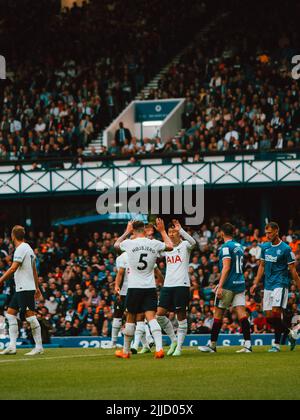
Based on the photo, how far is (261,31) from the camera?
44719 millimetres

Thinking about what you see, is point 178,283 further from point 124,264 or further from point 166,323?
point 124,264

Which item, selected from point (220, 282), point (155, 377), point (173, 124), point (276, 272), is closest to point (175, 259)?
point (220, 282)

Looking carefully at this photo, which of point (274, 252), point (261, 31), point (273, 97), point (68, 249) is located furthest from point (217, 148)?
point (274, 252)

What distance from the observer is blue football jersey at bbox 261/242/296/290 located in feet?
58.4

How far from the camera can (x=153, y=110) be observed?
43.5m

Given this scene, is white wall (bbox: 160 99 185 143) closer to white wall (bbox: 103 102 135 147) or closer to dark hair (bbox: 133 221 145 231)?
white wall (bbox: 103 102 135 147)

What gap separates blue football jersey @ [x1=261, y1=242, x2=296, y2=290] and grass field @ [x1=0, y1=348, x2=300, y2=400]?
4.12 feet

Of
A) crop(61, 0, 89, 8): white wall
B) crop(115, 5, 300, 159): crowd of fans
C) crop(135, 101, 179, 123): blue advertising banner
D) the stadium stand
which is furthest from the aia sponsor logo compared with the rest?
crop(61, 0, 89, 8): white wall

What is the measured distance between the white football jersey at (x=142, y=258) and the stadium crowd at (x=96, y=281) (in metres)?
9.59

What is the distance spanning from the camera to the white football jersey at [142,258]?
53.5ft

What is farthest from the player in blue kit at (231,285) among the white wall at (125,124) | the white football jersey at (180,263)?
the white wall at (125,124)

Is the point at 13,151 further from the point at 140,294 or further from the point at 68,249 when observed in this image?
the point at 140,294

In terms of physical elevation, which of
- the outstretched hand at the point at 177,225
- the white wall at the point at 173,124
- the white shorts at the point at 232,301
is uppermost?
the white wall at the point at 173,124

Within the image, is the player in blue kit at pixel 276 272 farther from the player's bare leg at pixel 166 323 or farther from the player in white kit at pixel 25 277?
the player in white kit at pixel 25 277
